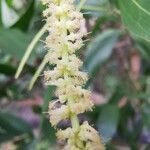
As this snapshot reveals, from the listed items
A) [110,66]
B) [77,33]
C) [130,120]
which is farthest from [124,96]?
[77,33]

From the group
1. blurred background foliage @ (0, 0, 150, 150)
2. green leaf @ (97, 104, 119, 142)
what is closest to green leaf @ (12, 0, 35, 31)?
blurred background foliage @ (0, 0, 150, 150)

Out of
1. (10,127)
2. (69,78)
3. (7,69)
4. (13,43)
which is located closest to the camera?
(69,78)

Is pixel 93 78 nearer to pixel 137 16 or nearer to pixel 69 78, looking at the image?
pixel 137 16

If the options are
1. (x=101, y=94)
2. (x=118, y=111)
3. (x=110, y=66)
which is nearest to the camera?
(x=118, y=111)

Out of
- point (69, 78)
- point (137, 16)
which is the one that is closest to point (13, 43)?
point (137, 16)

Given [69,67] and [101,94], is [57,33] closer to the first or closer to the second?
[69,67]

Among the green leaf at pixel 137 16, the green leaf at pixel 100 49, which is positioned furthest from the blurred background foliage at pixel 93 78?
the green leaf at pixel 137 16
